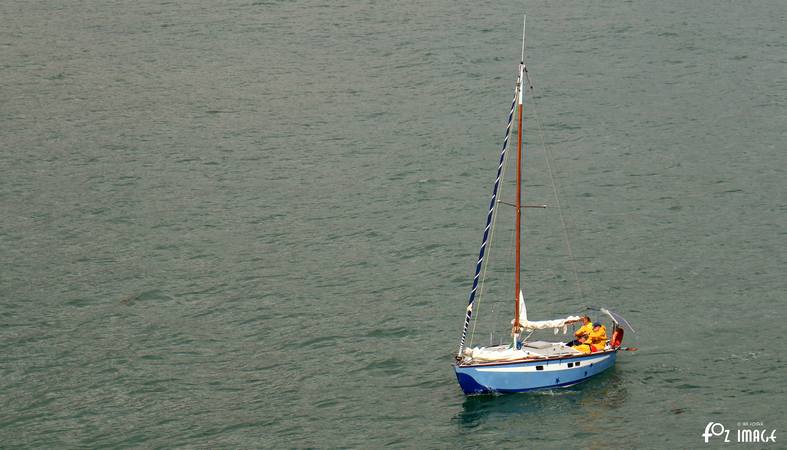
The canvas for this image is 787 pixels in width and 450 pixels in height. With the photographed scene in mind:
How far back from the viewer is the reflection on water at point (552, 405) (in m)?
60.7

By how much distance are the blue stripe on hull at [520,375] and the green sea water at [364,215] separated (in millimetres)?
809

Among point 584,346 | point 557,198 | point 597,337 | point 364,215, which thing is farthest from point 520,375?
point 557,198

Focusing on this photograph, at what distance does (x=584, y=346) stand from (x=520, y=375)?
4.28 metres

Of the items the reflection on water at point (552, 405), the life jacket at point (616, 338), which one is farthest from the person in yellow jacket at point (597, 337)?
the reflection on water at point (552, 405)

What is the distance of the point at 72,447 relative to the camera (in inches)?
2383

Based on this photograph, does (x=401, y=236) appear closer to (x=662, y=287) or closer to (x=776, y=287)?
(x=662, y=287)

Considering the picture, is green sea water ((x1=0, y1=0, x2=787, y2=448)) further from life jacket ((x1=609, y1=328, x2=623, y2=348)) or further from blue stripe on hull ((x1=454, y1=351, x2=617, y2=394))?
life jacket ((x1=609, y1=328, x2=623, y2=348))

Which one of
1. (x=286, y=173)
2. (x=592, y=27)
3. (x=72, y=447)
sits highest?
(x=592, y=27)

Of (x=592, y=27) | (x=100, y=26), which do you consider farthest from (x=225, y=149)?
(x=592, y=27)

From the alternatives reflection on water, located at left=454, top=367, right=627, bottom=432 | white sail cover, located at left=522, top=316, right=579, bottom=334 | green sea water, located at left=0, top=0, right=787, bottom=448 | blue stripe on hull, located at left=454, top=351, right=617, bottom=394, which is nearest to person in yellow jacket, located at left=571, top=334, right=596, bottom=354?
blue stripe on hull, located at left=454, top=351, right=617, bottom=394

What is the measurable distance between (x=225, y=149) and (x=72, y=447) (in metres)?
47.4

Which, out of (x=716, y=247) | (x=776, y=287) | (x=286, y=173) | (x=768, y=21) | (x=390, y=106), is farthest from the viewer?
(x=768, y=21)

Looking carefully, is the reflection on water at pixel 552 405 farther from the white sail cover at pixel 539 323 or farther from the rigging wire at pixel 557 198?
the rigging wire at pixel 557 198

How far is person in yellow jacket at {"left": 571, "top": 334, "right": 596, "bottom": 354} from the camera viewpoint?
6322 cm
